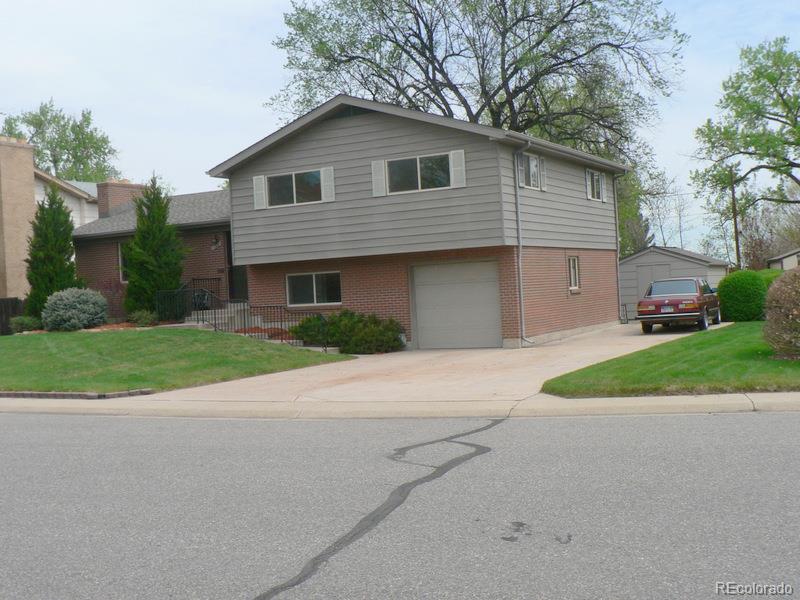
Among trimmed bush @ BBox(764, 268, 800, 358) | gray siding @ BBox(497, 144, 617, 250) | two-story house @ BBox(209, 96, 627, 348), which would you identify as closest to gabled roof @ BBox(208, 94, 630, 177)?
two-story house @ BBox(209, 96, 627, 348)

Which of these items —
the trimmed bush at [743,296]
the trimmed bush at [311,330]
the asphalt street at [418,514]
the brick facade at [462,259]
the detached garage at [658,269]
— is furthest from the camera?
the detached garage at [658,269]

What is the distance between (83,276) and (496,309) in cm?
1528

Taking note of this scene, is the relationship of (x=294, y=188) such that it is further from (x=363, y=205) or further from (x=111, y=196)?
(x=111, y=196)

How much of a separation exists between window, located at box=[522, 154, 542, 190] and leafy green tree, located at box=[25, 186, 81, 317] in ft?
48.4

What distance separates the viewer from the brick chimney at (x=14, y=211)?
31.2 meters

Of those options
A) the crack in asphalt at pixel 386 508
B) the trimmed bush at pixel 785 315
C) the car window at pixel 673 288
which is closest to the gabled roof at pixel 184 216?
the car window at pixel 673 288

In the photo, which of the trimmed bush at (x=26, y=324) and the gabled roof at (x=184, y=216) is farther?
the gabled roof at (x=184, y=216)

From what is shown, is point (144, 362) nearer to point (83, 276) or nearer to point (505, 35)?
point (83, 276)

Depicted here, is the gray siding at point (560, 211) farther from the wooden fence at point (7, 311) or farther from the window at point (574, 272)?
the wooden fence at point (7, 311)

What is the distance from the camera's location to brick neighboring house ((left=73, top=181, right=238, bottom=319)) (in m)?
28.7

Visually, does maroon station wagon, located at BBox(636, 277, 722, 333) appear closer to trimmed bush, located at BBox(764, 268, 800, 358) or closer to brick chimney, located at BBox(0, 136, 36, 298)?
trimmed bush, located at BBox(764, 268, 800, 358)

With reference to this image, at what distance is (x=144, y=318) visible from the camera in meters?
25.7

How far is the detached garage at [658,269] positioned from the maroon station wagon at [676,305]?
273 inches

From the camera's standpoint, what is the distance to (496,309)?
23.2 m
